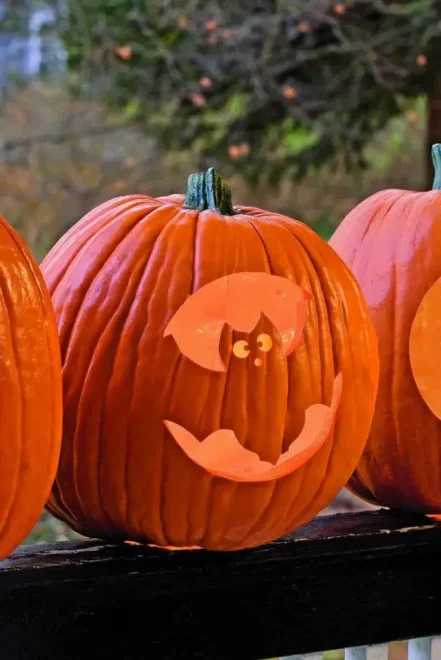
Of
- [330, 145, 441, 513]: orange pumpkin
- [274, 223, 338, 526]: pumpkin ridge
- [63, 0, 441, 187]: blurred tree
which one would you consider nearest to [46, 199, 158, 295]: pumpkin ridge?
[274, 223, 338, 526]: pumpkin ridge

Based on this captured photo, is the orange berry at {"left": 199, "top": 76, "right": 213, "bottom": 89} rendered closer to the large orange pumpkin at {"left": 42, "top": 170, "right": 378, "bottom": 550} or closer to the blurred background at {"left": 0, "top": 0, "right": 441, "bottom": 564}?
the blurred background at {"left": 0, "top": 0, "right": 441, "bottom": 564}

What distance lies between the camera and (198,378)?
609 millimetres

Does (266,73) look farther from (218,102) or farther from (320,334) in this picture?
(320,334)

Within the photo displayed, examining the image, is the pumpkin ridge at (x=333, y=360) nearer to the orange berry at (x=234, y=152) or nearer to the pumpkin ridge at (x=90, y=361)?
the pumpkin ridge at (x=90, y=361)

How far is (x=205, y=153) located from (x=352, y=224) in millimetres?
720

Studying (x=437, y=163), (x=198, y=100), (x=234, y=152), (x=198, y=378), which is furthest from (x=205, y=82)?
(x=198, y=378)

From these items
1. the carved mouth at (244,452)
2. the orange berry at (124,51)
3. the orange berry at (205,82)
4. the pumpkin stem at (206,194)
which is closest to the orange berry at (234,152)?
the orange berry at (205,82)

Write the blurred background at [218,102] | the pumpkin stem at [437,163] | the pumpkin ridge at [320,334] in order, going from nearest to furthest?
the pumpkin ridge at [320,334] → the pumpkin stem at [437,163] → the blurred background at [218,102]

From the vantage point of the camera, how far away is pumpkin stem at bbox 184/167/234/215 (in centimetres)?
69

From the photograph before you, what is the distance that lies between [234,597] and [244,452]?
141mm

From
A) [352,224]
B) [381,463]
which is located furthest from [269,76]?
[381,463]

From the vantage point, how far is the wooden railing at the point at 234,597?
612 millimetres

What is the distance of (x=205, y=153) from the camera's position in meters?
1.47

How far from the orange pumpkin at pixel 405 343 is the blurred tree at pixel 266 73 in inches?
28.5
